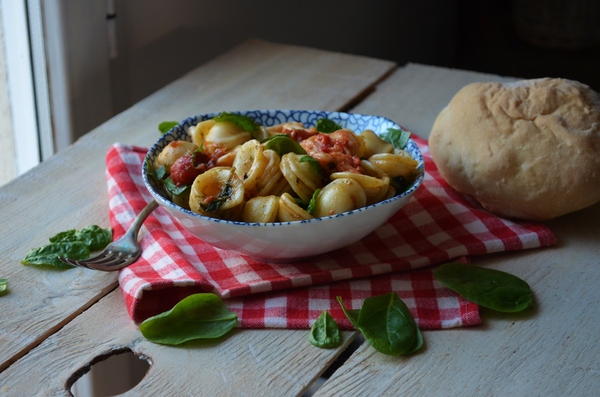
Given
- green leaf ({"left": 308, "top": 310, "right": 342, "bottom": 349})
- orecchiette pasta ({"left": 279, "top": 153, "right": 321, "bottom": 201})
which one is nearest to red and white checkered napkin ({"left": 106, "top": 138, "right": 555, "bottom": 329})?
green leaf ({"left": 308, "top": 310, "right": 342, "bottom": 349})

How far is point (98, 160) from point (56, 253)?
0.38 metres

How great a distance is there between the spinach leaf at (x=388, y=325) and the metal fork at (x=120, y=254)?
0.35 meters

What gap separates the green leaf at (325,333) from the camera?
0.99 meters

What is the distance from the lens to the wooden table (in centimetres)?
92

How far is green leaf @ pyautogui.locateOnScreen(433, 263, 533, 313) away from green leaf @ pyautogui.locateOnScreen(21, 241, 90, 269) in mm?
552

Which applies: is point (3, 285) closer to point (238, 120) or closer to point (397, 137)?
point (238, 120)

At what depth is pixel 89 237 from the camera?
3.96 ft

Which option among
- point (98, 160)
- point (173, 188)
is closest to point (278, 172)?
point (173, 188)

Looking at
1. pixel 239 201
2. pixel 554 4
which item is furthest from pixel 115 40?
pixel 554 4

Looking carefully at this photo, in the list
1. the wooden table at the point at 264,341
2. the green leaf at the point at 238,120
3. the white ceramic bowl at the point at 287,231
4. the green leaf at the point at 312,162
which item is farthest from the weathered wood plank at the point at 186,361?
the green leaf at the point at 238,120

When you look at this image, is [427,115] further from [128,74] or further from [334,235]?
[128,74]

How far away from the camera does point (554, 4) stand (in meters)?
3.84

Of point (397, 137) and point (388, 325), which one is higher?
point (397, 137)

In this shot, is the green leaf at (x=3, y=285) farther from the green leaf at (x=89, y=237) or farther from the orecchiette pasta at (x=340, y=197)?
the orecchiette pasta at (x=340, y=197)
